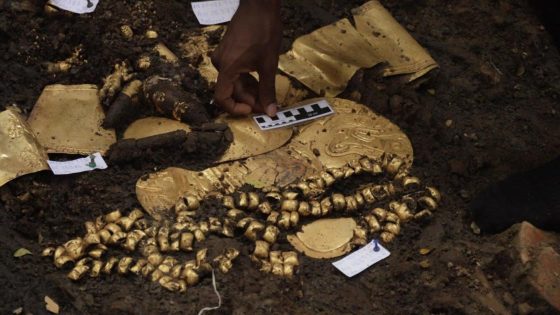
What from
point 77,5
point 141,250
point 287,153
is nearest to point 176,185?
point 141,250

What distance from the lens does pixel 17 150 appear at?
2.18 m

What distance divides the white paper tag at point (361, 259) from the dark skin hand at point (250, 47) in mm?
566

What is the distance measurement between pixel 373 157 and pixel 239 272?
626 millimetres

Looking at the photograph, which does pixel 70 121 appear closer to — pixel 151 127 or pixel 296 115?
pixel 151 127

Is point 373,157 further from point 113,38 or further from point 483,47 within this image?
point 113,38

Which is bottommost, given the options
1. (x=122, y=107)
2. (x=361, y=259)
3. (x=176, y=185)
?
(x=361, y=259)

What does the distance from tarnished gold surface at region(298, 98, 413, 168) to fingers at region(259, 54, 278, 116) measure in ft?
0.42

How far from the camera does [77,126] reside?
92.5 inches

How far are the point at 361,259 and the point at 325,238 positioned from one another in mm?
123

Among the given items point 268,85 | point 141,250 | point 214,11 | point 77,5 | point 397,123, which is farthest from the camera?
point 214,11

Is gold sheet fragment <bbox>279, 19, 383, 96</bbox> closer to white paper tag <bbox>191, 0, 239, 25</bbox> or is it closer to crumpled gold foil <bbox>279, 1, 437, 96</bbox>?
crumpled gold foil <bbox>279, 1, 437, 96</bbox>

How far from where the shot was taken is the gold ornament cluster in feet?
6.44

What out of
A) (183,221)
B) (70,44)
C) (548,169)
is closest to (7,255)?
(183,221)

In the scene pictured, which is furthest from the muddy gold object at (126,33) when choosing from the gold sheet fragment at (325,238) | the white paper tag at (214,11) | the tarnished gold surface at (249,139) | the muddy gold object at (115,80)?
the gold sheet fragment at (325,238)
